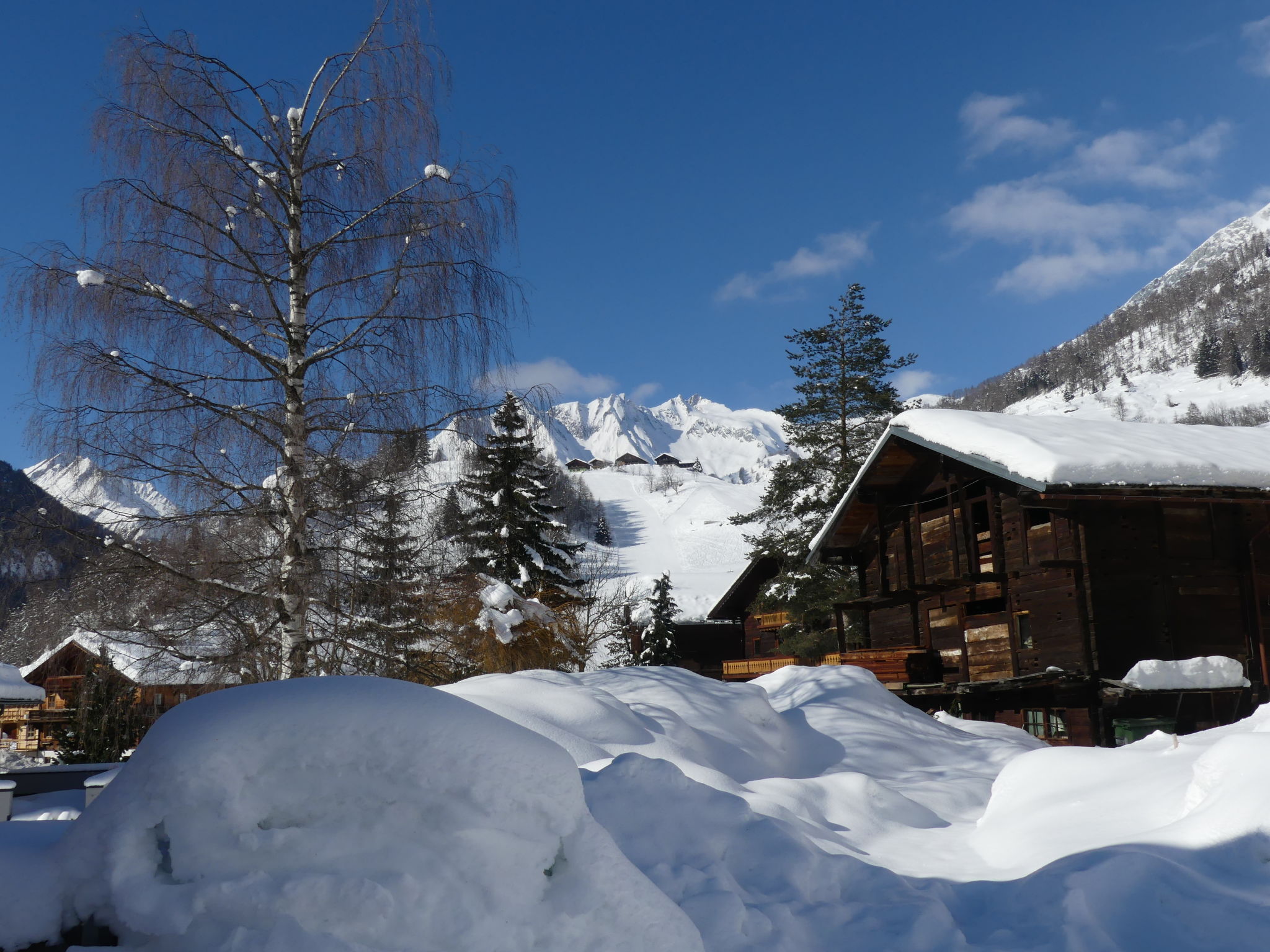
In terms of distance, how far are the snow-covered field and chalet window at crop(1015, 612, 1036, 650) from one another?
9.56 metres

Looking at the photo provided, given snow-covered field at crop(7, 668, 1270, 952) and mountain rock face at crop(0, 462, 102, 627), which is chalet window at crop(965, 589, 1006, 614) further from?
mountain rock face at crop(0, 462, 102, 627)

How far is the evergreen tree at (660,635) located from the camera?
43531mm

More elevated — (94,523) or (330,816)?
(94,523)

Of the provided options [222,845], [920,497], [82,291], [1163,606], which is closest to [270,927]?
[222,845]

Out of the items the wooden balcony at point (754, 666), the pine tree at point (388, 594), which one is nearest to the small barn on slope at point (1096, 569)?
the wooden balcony at point (754, 666)

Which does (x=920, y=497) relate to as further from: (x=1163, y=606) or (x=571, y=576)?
(x=571, y=576)

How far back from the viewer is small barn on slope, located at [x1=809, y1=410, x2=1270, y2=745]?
16.5 meters

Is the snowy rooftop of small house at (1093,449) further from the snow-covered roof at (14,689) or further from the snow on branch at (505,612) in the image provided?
the snow-covered roof at (14,689)

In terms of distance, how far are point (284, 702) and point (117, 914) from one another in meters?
0.83

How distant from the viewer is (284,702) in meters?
3.49

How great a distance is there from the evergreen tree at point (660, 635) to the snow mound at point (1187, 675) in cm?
2736

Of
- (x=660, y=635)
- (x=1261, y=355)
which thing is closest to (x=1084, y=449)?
(x=660, y=635)

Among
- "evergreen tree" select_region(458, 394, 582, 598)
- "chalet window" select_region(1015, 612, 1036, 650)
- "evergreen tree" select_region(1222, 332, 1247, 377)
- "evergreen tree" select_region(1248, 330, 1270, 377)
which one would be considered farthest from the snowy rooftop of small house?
"evergreen tree" select_region(1222, 332, 1247, 377)

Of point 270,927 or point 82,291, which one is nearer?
point 270,927
